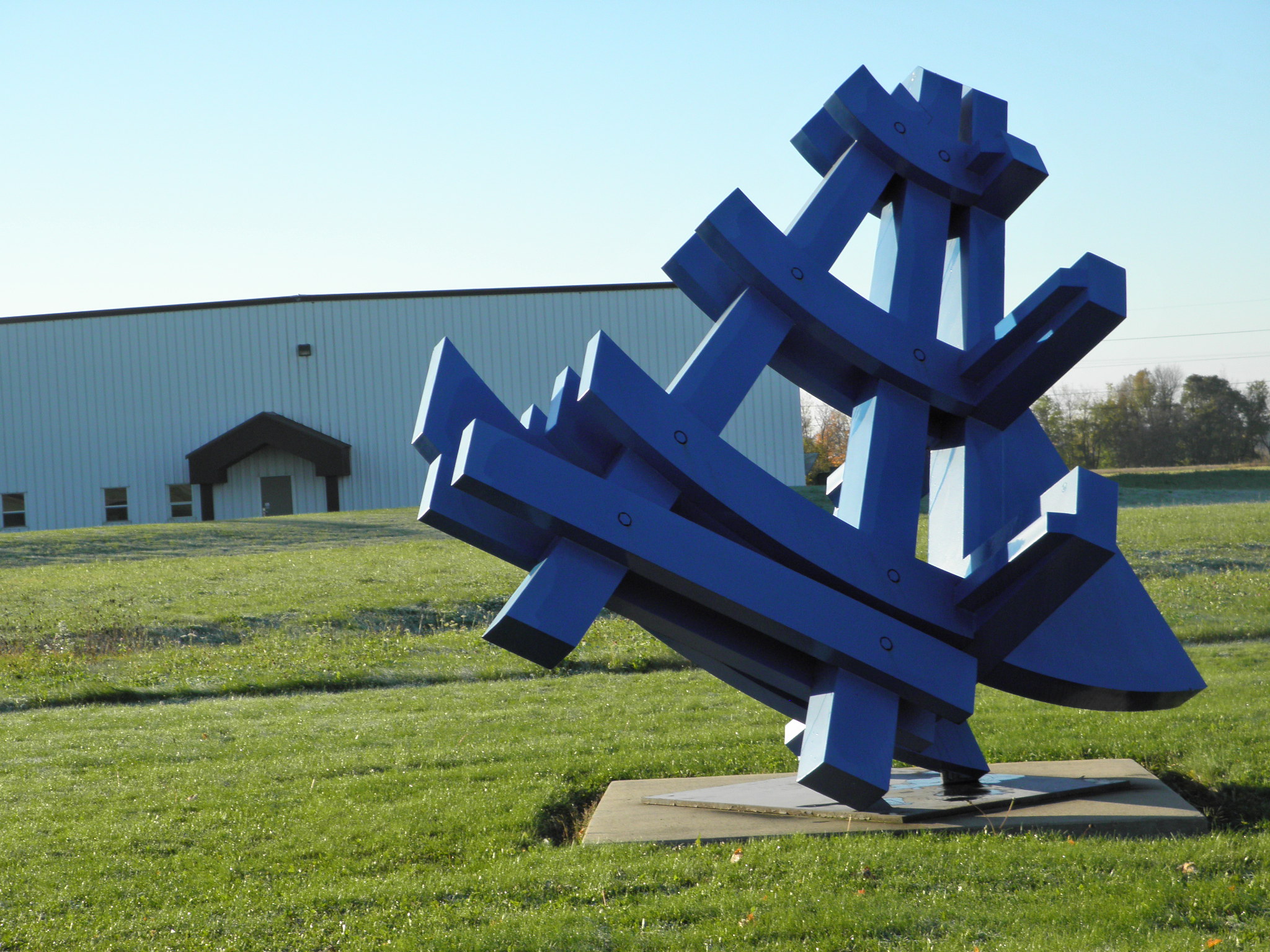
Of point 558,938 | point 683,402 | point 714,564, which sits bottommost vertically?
point 558,938

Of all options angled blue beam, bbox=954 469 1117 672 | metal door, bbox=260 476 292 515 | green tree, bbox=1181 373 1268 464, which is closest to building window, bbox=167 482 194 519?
metal door, bbox=260 476 292 515

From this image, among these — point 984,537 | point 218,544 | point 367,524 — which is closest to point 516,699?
point 984,537

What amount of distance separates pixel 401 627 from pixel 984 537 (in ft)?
33.8

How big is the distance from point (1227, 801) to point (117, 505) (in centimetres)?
3229

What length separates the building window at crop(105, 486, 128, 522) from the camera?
106ft

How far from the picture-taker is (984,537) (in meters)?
5.20

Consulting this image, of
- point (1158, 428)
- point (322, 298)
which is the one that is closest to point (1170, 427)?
point (1158, 428)

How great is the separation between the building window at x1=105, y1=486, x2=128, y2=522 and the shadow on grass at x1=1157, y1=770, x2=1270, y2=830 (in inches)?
1244

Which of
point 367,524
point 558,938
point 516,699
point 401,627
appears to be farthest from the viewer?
point 367,524

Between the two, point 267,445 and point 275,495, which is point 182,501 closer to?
point 275,495

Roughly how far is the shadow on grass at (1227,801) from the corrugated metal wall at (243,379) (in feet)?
85.0

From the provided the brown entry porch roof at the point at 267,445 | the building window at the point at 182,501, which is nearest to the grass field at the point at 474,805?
the brown entry porch roof at the point at 267,445

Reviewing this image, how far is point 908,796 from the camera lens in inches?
227

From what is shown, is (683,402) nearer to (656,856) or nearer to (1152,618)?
(656,856)
